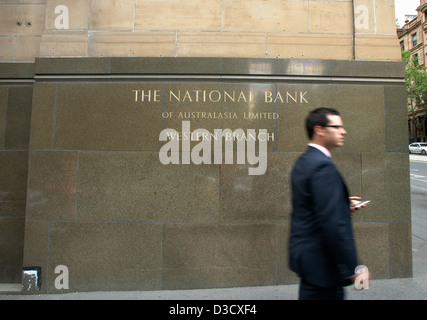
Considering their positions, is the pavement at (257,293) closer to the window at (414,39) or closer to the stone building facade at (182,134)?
the stone building facade at (182,134)

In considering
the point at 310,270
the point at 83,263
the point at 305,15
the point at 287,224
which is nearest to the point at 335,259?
the point at 310,270

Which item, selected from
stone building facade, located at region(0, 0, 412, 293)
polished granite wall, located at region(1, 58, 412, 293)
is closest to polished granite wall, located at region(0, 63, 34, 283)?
stone building facade, located at region(0, 0, 412, 293)

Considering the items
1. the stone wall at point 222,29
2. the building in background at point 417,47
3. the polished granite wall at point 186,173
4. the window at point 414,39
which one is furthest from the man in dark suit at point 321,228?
the window at point 414,39

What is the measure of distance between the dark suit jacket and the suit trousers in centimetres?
6

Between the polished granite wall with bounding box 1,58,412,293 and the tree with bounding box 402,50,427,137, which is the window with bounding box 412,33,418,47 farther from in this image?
the polished granite wall with bounding box 1,58,412,293

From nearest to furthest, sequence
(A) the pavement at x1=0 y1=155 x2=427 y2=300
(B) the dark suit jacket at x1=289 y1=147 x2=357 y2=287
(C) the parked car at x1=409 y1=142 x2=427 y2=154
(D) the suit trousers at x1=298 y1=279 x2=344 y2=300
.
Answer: (B) the dark suit jacket at x1=289 y1=147 x2=357 y2=287, (D) the suit trousers at x1=298 y1=279 x2=344 y2=300, (A) the pavement at x1=0 y1=155 x2=427 y2=300, (C) the parked car at x1=409 y1=142 x2=427 y2=154

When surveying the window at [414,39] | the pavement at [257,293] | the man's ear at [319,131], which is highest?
the window at [414,39]

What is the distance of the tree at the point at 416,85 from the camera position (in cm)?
4632

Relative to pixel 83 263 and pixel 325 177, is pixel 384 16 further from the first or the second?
pixel 83 263

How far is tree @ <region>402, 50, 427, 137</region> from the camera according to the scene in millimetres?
46316

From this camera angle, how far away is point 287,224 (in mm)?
4746

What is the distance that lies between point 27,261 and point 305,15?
6393 mm

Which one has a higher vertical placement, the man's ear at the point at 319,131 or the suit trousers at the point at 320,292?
the man's ear at the point at 319,131

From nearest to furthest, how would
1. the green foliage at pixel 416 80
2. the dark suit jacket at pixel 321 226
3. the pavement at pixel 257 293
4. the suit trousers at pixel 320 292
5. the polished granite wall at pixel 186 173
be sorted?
1. the dark suit jacket at pixel 321 226
2. the suit trousers at pixel 320 292
3. the pavement at pixel 257 293
4. the polished granite wall at pixel 186 173
5. the green foliage at pixel 416 80
